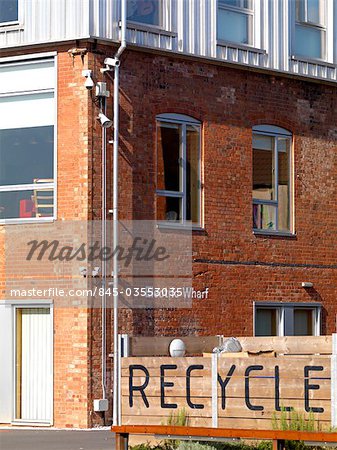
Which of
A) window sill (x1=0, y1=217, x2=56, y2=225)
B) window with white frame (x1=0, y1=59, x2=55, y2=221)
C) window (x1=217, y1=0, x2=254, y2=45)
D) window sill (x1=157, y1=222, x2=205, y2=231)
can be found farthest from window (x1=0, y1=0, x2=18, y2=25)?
window sill (x1=157, y1=222, x2=205, y2=231)

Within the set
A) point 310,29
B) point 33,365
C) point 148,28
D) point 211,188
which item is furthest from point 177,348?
point 310,29

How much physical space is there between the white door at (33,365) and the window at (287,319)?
4582mm

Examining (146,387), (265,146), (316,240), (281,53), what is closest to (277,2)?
(281,53)

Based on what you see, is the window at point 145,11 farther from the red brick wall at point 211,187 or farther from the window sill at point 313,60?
the window sill at point 313,60

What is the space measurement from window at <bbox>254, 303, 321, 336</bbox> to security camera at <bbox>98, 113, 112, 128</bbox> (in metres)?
5.07

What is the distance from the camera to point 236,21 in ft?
79.4

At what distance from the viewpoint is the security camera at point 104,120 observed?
21328 millimetres

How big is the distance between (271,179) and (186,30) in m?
3.67

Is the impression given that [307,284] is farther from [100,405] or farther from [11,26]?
[11,26]

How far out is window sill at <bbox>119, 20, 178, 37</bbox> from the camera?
72.1ft

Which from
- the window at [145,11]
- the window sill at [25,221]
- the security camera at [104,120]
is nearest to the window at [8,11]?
the window at [145,11]

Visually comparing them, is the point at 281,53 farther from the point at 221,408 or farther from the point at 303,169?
the point at 221,408

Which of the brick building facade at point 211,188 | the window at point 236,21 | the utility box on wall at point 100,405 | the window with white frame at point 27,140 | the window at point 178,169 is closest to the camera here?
the utility box on wall at point 100,405

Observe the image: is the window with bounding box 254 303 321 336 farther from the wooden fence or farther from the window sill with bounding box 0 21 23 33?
the wooden fence
